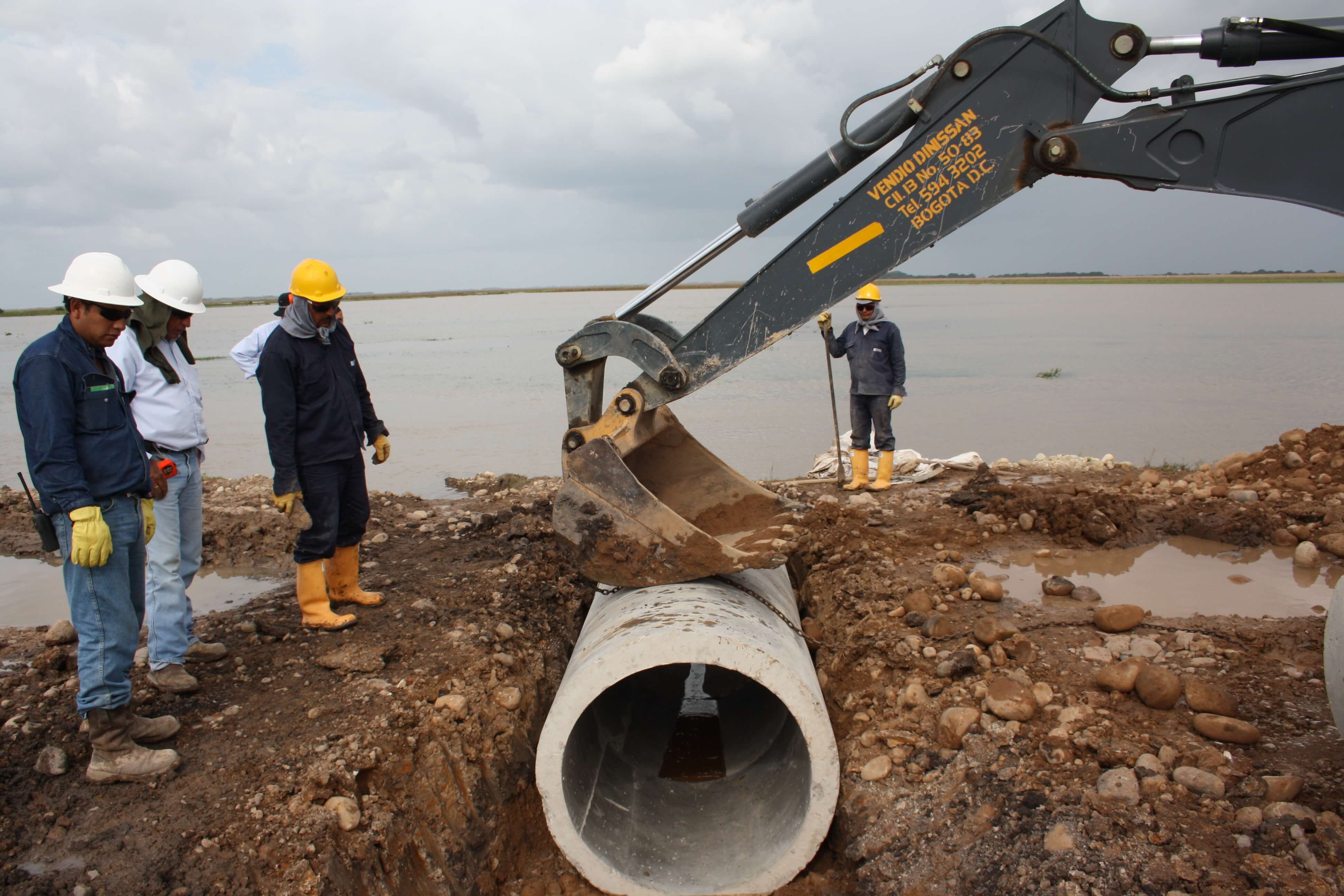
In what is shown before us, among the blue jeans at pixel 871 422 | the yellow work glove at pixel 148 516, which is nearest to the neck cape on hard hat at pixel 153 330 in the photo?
the yellow work glove at pixel 148 516

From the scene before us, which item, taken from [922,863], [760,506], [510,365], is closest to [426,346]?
[510,365]

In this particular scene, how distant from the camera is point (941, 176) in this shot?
11.0ft

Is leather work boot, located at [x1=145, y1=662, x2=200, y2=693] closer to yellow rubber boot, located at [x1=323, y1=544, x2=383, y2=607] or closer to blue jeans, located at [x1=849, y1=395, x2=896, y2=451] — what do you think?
yellow rubber boot, located at [x1=323, y1=544, x2=383, y2=607]

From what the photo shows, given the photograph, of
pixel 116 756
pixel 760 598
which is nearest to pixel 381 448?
pixel 116 756

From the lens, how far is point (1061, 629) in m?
4.08

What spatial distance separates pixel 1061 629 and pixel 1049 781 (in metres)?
1.19

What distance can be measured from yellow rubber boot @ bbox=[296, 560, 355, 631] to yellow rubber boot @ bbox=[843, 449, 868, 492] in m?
4.56

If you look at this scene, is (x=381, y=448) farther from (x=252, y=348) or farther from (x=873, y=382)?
(x=873, y=382)

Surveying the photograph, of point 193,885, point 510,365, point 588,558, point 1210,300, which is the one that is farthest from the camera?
point 1210,300

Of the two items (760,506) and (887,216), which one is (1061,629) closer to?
(760,506)

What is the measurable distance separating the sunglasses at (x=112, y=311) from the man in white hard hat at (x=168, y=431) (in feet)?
2.08

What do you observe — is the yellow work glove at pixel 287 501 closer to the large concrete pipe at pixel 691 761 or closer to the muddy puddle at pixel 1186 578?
the large concrete pipe at pixel 691 761

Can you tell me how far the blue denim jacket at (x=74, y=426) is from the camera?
2.88 meters

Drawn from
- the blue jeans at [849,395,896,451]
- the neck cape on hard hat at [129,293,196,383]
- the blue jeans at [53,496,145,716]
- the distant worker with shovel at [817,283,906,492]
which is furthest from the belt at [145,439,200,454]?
the blue jeans at [849,395,896,451]
